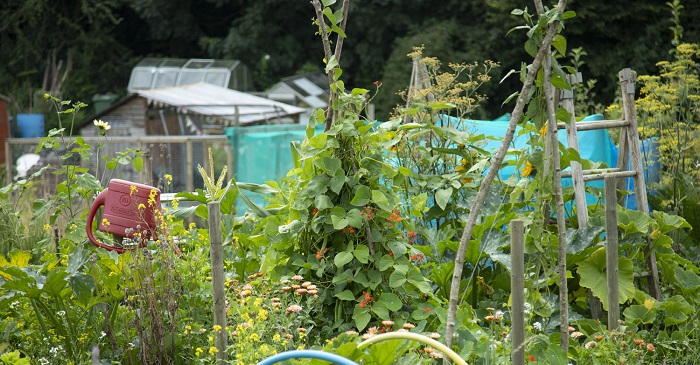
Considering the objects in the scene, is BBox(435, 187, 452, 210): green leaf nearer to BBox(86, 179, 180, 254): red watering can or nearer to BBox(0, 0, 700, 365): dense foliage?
BBox(0, 0, 700, 365): dense foliage

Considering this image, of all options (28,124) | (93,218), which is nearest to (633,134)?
(93,218)

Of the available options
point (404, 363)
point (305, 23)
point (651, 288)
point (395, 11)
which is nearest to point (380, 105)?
point (395, 11)

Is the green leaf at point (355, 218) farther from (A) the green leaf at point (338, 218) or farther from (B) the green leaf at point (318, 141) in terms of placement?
(B) the green leaf at point (318, 141)

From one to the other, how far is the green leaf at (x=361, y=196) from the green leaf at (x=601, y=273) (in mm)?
1335

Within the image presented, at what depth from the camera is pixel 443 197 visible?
13.7ft

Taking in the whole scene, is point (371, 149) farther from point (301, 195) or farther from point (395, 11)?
point (395, 11)

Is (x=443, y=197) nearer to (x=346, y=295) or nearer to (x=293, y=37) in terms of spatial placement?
(x=346, y=295)

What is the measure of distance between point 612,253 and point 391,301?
1152 millimetres

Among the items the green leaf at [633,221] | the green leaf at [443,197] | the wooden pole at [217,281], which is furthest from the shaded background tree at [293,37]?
the wooden pole at [217,281]

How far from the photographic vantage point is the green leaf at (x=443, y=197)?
4160mm

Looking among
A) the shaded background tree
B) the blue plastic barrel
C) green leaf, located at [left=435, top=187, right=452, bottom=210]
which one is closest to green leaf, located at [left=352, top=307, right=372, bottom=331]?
green leaf, located at [left=435, top=187, right=452, bottom=210]

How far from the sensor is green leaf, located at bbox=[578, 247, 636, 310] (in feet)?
13.2

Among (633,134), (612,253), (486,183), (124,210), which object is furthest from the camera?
(633,134)

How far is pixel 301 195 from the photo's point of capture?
11.7 ft
